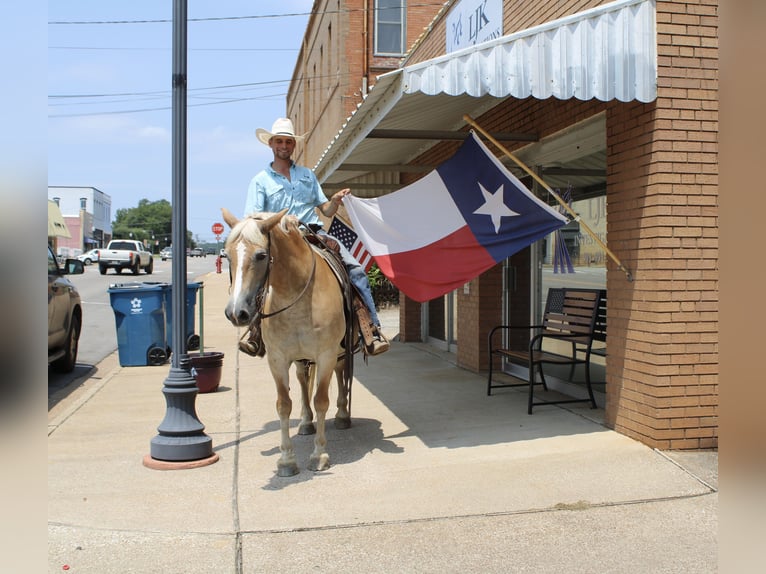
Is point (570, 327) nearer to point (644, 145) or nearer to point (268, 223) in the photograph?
point (644, 145)

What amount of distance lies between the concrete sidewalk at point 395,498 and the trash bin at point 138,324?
3676 mm

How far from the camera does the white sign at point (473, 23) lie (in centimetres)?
903

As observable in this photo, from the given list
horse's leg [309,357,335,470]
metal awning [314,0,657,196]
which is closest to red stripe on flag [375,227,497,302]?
horse's leg [309,357,335,470]

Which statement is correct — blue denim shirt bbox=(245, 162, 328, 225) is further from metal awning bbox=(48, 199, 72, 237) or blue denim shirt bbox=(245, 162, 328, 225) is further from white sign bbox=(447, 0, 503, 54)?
white sign bbox=(447, 0, 503, 54)

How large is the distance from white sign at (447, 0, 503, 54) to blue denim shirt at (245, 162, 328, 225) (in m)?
4.04

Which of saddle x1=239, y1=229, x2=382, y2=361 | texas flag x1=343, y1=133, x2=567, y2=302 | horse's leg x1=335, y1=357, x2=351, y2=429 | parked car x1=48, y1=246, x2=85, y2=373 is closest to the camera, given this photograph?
saddle x1=239, y1=229, x2=382, y2=361

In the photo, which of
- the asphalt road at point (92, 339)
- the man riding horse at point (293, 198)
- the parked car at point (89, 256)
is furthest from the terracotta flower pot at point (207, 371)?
the parked car at point (89, 256)

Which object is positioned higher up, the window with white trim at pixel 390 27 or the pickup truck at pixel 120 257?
the window with white trim at pixel 390 27

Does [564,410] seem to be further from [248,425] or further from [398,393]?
[248,425]

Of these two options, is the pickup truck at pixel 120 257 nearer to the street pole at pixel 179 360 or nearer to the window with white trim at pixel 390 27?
the window with white trim at pixel 390 27

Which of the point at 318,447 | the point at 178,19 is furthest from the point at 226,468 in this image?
the point at 178,19

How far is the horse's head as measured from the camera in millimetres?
Answer: 4426
